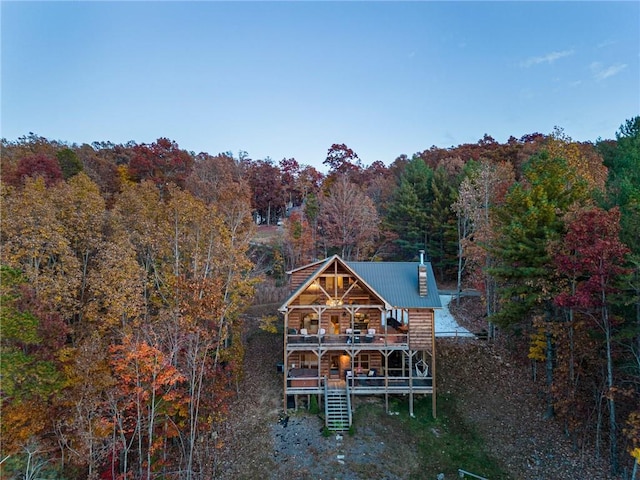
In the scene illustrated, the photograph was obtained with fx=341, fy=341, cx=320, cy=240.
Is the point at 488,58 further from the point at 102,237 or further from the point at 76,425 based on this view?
the point at 76,425

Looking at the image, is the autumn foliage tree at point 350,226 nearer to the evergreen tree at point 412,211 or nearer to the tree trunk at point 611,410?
the evergreen tree at point 412,211

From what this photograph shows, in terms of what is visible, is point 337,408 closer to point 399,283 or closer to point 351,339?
point 351,339

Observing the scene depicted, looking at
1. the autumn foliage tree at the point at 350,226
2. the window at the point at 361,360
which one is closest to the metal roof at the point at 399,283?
the window at the point at 361,360

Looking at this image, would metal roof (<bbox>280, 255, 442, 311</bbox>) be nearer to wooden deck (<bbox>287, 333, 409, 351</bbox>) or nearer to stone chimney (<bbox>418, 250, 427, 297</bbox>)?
stone chimney (<bbox>418, 250, 427, 297</bbox>)

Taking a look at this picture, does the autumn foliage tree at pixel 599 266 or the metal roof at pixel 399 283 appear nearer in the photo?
the autumn foliage tree at pixel 599 266

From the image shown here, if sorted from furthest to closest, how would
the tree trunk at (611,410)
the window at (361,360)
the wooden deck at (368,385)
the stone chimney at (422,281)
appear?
the window at (361,360)
the stone chimney at (422,281)
the wooden deck at (368,385)
the tree trunk at (611,410)

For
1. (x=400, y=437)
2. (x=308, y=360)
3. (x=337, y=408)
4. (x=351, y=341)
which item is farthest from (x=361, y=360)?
(x=400, y=437)
